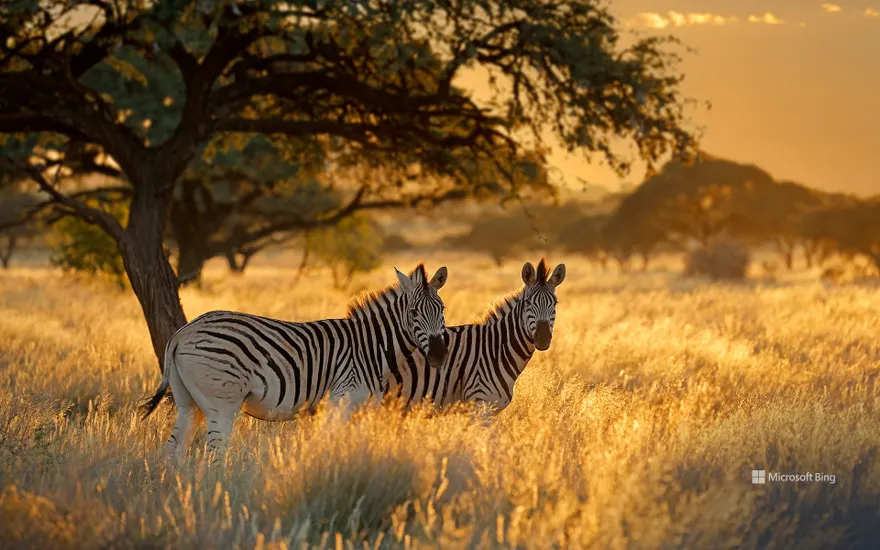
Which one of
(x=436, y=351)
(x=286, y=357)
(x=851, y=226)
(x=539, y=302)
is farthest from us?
(x=851, y=226)

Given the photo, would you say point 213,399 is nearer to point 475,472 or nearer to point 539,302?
point 475,472

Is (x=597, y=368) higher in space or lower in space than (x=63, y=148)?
lower

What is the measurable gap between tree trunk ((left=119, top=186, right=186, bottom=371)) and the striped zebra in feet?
13.0

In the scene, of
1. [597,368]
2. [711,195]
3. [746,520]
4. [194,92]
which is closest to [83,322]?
[194,92]

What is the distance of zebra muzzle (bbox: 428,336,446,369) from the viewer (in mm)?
7733

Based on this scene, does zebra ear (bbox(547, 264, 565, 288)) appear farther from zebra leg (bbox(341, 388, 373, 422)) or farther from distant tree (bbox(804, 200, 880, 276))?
distant tree (bbox(804, 200, 880, 276))

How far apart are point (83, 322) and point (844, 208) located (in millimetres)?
47459

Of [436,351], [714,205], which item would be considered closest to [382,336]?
[436,351]

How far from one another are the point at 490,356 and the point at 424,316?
108 centimetres

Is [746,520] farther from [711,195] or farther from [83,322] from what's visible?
[711,195]

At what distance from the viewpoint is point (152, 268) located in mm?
11680

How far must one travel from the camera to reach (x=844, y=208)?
5403cm

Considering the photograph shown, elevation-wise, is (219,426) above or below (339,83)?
below

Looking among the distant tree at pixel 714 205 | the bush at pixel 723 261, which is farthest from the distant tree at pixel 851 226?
the bush at pixel 723 261
